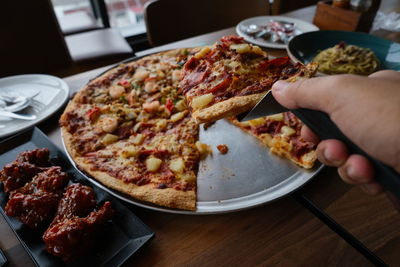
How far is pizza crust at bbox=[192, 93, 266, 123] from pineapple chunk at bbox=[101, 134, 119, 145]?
0.71 metres

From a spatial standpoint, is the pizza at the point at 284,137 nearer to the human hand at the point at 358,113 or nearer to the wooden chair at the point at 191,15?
the human hand at the point at 358,113

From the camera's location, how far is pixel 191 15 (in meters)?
3.19

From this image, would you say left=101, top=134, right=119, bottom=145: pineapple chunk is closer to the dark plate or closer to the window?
the dark plate

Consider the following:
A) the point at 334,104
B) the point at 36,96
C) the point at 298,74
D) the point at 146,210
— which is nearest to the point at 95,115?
the point at 36,96

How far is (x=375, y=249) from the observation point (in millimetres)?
1062

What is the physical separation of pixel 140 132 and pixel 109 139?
0.20 metres

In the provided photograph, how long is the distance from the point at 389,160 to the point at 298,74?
1.83 feet

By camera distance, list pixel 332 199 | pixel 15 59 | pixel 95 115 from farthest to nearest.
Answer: pixel 15 59 → pixel 95 115 → pixel 332 199

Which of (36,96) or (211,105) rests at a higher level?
(211,105)

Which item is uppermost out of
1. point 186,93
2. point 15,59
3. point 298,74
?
point 298,74

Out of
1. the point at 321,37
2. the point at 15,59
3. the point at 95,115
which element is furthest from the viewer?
the point at 15,59

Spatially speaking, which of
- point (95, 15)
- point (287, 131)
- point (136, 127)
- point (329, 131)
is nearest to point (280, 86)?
point (329, 131)

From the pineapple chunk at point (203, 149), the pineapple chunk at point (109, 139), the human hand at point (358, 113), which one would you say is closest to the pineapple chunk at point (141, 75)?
the pineapple chunk at point (109, 139)

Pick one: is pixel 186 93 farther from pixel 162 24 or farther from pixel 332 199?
pixel 162 24
